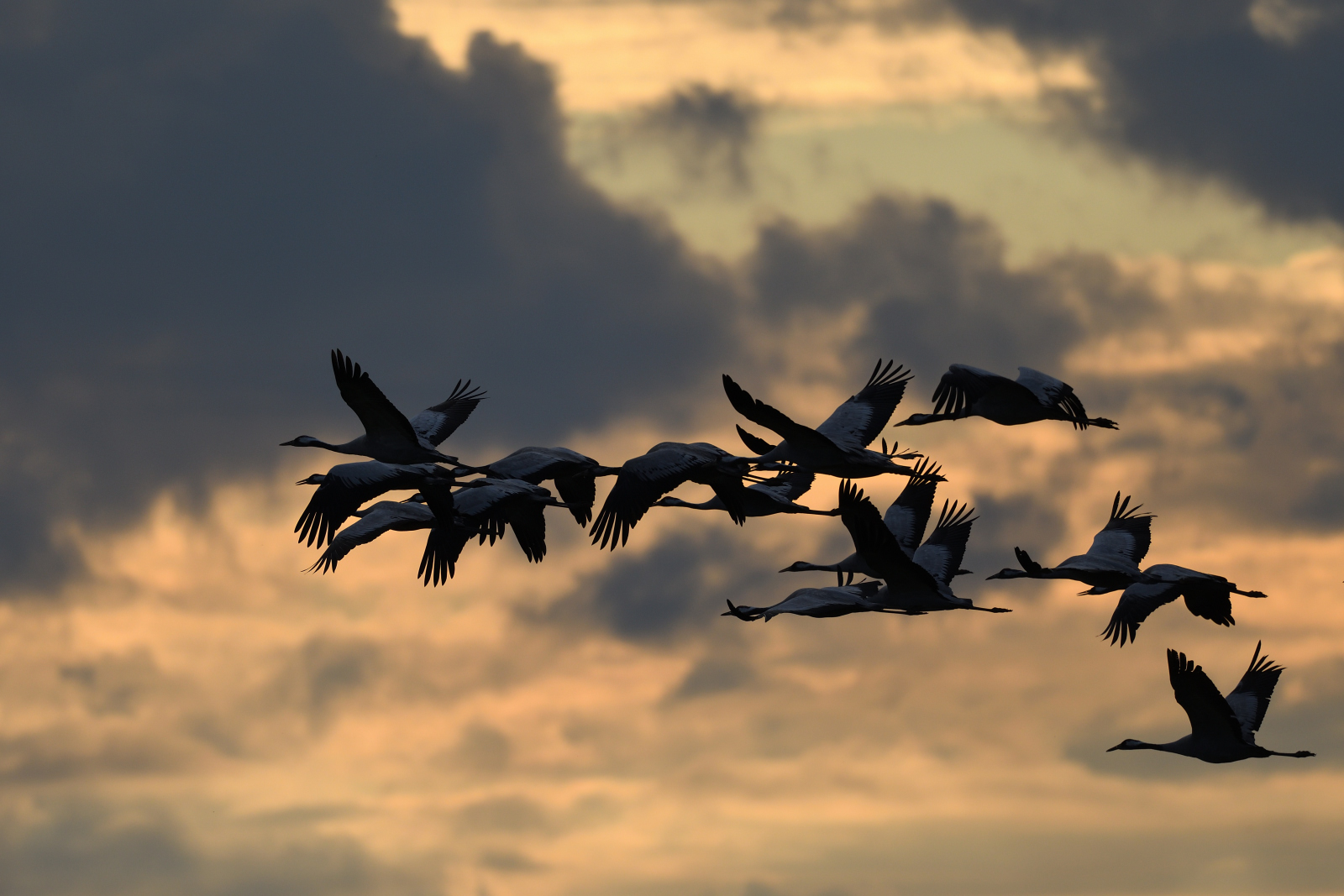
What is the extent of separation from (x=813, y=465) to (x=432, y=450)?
24.1 feet

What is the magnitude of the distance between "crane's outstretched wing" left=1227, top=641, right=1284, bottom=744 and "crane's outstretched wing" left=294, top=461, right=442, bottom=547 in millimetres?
18595

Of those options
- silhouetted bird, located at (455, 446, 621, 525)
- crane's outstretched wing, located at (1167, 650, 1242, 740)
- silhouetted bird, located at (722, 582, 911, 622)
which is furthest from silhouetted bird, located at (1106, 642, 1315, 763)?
silhouetted bird, located at (455, 446, 621, 525)

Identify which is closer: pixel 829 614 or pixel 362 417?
pixel 362 417

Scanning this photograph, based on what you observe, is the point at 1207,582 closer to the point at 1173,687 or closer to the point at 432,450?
the point at 1173,687

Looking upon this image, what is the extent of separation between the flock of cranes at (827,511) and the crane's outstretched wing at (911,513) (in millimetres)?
37

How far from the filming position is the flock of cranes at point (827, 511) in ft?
143

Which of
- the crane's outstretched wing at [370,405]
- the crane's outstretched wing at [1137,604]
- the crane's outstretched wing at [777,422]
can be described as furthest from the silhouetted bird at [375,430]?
the crane's outstretched wing at [1137,604]

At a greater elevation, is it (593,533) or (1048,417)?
(1048,417)

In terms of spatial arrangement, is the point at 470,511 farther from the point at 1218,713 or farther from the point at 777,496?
the point at 1218,713

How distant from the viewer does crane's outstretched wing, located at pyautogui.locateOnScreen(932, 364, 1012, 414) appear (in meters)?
46.5

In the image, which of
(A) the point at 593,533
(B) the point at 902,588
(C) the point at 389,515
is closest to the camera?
(A) the point at 593,533

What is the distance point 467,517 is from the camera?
47750 millimetres

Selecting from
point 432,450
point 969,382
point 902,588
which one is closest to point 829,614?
point 902,588

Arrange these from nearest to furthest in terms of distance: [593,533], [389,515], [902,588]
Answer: [593,533] → [902,588] → [389,515]
